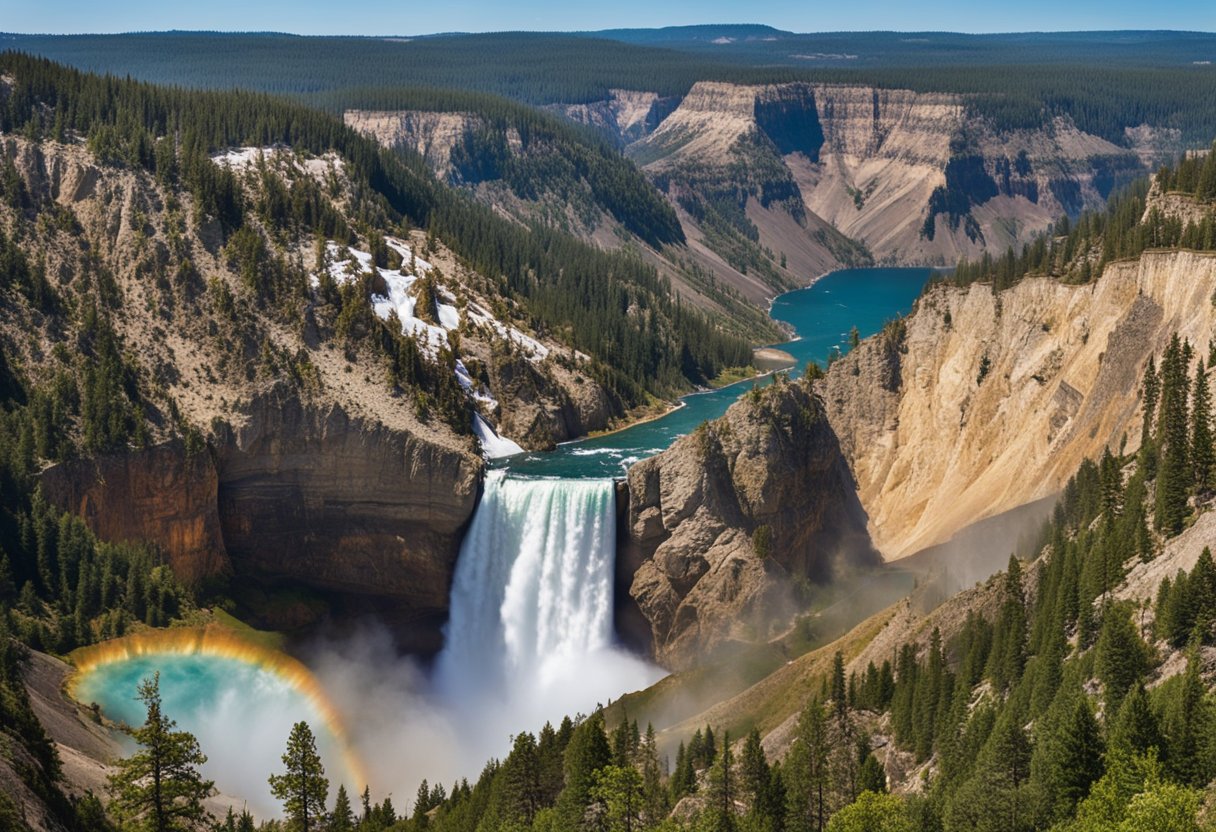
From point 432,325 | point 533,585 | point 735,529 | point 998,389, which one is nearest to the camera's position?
point 998,389

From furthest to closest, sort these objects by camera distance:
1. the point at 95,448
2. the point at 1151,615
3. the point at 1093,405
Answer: the point at 95,448 → the point at 1093,405 → the point at 1151,615

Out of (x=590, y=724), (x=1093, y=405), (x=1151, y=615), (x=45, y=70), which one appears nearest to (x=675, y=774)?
(x=590, y=724)

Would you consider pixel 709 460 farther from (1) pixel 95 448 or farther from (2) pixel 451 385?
(1) pixel 95 448

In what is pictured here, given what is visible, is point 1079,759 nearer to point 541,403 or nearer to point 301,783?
point 301,783

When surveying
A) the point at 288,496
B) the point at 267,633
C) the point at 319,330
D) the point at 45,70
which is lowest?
the point at 267,633

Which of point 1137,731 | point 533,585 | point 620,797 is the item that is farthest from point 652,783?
point 533,585

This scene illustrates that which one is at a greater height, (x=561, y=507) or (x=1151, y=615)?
(x=1151, y=615)
